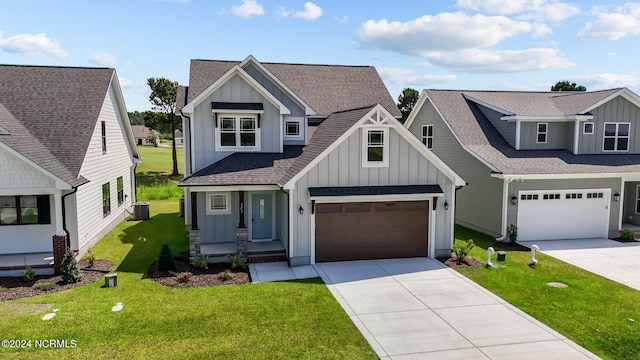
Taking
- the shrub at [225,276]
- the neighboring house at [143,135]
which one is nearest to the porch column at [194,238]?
the shrub at [225,276]

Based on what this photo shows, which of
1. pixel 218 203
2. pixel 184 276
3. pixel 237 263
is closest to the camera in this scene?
pixel 184 276

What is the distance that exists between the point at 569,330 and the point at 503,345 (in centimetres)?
201

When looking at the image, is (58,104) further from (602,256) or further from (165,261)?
(602,256)

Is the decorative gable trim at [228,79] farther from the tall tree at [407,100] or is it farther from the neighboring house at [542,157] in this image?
the tall tree at [407,100]

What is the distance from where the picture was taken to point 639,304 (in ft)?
40.6

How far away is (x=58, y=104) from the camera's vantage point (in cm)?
1817

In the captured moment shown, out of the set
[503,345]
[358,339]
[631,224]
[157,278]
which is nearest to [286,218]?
[157,278]

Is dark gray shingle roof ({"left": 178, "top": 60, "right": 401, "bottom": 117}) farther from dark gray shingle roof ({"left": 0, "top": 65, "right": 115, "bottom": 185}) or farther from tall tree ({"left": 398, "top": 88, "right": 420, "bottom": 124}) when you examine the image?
tall tree ({"left": 398, "top": 88, "right": 420, "bottom": 124})

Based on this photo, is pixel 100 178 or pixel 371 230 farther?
pixel 100 178

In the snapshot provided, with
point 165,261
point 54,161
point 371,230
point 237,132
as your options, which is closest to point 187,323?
point 165,261

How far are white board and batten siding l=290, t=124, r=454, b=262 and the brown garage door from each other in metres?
0.48

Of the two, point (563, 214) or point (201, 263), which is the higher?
point (563, 214)

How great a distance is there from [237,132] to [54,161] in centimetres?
646

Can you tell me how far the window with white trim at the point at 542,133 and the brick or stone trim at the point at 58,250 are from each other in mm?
20782
